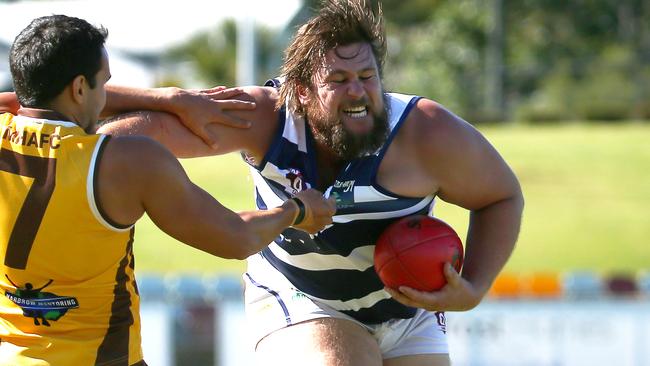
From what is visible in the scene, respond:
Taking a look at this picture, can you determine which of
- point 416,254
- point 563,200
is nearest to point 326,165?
point 416,254

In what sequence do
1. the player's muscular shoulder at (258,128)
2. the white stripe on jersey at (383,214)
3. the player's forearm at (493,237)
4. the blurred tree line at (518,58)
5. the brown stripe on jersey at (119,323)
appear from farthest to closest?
the blurred tree line at (518,58)
the player's forearm at (493,237)
the player's muscular shoulder at (258,128)
the white stripe on jersey at (383,214)
the brown stripe on jersey at (119,323)

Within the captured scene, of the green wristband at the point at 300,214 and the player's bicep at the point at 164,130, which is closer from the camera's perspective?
the green wristband at the point at 300,214

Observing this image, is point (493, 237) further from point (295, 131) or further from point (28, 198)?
point (28, 198)

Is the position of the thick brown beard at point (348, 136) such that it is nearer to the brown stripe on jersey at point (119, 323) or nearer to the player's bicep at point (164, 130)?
the player's bicep at point (164, 130)

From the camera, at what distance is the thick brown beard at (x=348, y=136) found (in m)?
5.12

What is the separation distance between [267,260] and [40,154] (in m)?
1.74

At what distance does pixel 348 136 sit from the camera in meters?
5.11

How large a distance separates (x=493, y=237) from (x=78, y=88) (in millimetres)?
2199

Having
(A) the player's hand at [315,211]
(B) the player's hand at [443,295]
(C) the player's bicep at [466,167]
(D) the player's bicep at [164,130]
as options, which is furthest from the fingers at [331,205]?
(D) the player's bicep at [164,130]

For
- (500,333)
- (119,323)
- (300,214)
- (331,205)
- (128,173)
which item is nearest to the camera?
(128,173)

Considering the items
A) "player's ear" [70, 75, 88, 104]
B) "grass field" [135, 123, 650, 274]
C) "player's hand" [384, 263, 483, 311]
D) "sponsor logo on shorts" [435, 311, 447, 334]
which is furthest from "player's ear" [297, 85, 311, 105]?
"grass field" [135, 123, 650, 274]

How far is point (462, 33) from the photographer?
39.6 meters

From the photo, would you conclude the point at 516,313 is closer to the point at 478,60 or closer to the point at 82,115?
the point at 82,115

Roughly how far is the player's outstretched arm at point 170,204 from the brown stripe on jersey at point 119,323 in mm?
209
